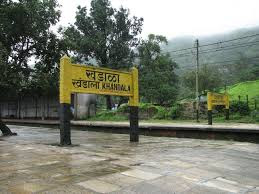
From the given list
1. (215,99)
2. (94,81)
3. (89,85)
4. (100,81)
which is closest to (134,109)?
(100,81)

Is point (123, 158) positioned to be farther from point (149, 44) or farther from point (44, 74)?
point (149, 44)

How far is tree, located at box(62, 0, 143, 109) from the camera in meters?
34.1

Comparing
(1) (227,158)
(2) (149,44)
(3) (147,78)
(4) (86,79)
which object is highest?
(2) (149,44)

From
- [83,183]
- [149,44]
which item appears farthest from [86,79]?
[149,44]

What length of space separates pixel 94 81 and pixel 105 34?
A: 26243 mm

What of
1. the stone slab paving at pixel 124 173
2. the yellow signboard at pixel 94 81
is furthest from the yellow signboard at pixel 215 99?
the stone slab paving at pixel 124 173

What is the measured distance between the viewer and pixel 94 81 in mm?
8891

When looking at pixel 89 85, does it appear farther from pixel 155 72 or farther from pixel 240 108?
pixel 155 72

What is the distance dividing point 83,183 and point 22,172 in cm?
118

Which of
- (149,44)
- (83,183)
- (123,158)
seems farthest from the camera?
(149,44)

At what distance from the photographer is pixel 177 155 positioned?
7.04 meters

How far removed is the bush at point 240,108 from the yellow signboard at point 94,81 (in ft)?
50.4

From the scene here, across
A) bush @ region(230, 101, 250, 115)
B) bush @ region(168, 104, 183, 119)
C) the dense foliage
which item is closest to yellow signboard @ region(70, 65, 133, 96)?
the dense foliage

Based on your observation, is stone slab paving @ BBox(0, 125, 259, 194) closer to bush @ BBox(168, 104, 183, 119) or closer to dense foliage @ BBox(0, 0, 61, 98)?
dense foliage @ BBox(0, 0, 61, 98)
